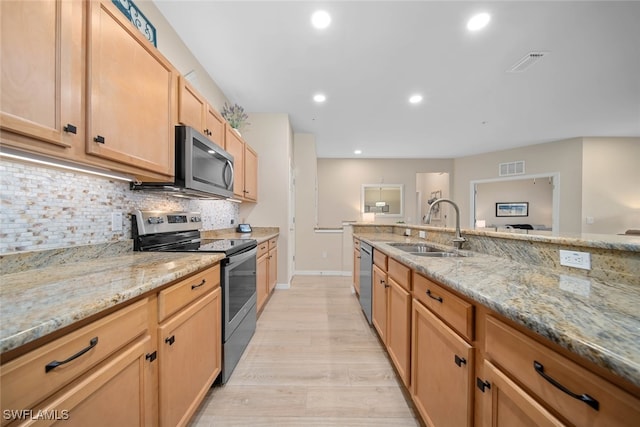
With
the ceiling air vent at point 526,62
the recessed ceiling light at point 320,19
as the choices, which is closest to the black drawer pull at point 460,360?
the recessed ceiling light at point 320,19

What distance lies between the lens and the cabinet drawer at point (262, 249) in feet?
8.42

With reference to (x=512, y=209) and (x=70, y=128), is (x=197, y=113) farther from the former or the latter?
(x=512, y=209)

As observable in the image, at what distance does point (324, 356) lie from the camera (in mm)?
1885

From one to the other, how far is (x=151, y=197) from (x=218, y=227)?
1201mm

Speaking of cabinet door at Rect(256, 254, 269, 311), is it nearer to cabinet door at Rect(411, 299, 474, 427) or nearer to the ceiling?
cabinet door at Rect(411, 299, 474, 427)

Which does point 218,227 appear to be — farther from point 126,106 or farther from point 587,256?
point 587,256

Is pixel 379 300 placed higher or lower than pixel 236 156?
lower

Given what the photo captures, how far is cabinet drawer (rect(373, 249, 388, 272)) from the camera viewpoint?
1.88 meters

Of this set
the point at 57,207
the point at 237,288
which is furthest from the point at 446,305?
the point at 57,207

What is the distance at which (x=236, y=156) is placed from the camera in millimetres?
2705

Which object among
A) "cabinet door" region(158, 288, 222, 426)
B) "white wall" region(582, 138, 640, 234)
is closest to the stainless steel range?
"cabinet door" region(158, 288, 222, 426)

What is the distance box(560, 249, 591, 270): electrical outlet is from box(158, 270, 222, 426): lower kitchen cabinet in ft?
5.84

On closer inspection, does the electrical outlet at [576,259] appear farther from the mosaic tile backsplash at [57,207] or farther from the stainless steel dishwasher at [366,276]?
the mosaic tile backsplash at [57,207]

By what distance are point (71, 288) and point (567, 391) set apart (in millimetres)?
1420
